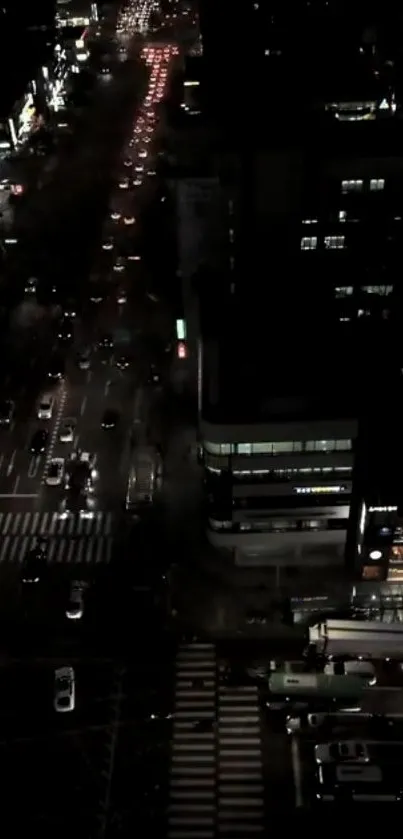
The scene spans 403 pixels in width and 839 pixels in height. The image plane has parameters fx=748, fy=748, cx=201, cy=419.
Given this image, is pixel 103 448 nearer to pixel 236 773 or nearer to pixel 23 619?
pixel 23 619

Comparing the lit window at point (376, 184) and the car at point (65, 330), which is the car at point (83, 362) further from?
the lit window at point (376, 184)

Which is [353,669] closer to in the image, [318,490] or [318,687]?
[318,687]

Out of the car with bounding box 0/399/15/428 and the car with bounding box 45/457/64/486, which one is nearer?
the car with bounding box 45/457/64/486

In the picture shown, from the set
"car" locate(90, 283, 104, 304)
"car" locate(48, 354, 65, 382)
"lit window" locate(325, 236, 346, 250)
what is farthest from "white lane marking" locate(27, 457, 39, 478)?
"lit window" locate(325, 236, 346, 250)

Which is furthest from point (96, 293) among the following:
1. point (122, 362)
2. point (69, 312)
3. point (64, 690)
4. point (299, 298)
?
point (64, 690)

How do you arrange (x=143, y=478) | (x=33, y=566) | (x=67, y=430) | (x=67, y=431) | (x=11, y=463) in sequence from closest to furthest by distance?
(x=33, y=566) < (x=143, y=478) < (x=11, y=463) < (x=67, y=431) < (x=67, y=430)

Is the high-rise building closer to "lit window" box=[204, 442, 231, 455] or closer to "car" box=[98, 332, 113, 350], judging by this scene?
"lit window" box=[204, 442, 231, 455]
